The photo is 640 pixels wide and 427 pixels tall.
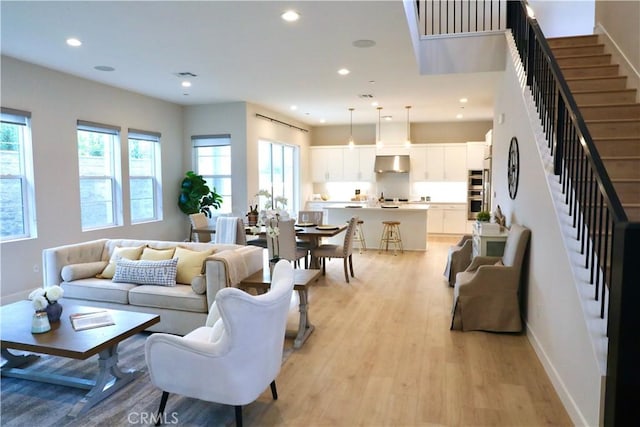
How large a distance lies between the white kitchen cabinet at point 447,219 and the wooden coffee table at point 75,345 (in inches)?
341

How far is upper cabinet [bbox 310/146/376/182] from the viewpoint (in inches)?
444

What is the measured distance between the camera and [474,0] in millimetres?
6059

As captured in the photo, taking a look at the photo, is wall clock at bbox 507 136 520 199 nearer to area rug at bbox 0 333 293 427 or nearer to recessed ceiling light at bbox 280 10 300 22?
recessed ceiling light at bbox 280 10 300 22

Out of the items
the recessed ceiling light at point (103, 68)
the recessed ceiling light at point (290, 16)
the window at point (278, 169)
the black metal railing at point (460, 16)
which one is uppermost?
the black metal railing at point (460, 16)

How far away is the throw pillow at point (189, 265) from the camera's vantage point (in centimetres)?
396

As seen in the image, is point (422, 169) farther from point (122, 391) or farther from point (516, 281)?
point (122, 391)

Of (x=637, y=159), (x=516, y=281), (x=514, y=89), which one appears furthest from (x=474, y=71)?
(x=516, y=281)

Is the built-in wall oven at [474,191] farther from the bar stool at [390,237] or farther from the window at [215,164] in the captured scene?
the window at [215,164]

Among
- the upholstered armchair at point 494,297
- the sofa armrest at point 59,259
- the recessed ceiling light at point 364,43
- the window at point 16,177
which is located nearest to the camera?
the upholstered armchair at point 494,297

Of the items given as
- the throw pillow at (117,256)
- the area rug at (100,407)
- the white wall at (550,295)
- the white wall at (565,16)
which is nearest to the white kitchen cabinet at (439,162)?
the white wall at (565,16)

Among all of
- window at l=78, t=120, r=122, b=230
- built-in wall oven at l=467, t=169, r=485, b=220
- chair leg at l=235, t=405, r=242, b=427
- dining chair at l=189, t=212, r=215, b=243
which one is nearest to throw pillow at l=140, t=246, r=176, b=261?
chair leg at l=235, t=405, r=242, b=427

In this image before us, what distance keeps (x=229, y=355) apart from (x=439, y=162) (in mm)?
9315

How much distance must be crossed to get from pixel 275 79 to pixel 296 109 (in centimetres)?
276

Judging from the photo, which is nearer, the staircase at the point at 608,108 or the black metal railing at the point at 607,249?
the black metal railing at the point at 607,249
